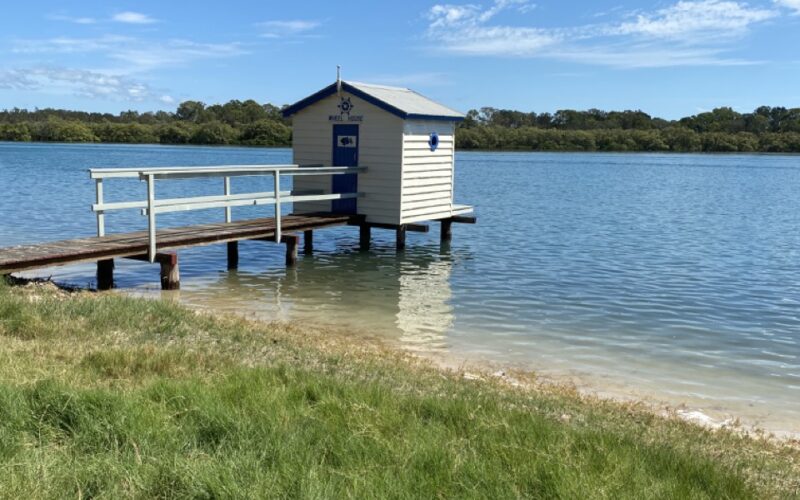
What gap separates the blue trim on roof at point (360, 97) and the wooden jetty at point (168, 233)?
5.12ft

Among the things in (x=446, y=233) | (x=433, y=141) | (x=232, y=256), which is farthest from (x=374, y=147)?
(x=446, y=233)

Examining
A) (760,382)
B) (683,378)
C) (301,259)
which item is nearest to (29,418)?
(683,378)

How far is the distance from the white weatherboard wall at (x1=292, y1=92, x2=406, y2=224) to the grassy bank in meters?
10.4

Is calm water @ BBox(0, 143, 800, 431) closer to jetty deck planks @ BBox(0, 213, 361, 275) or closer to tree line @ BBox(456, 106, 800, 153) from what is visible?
jetty deck planks @ BBox(0, 213, 361, 275)

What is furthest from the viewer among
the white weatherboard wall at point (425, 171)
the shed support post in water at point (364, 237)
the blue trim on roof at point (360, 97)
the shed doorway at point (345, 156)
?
the shed support post in water at point (364, 237)

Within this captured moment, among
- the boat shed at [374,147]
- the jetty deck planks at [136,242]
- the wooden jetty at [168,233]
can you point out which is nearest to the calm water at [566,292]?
the wooden jetty at [168,233]

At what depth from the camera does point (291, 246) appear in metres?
16.5

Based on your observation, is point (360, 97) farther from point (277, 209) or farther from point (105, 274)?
point (105, 274)

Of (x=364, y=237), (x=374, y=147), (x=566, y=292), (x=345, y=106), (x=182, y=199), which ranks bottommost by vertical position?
(x=566, y=292)

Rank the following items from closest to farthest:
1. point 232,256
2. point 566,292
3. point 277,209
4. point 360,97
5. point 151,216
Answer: point 151,216
point 566,292
point 277,209
point 232,256
point 360,97

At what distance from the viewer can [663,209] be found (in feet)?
113

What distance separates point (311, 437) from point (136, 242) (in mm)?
9097

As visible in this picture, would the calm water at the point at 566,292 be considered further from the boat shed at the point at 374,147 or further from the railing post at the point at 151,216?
the boat shed at the point at 374,147

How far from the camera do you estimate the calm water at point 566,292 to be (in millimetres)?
9875
